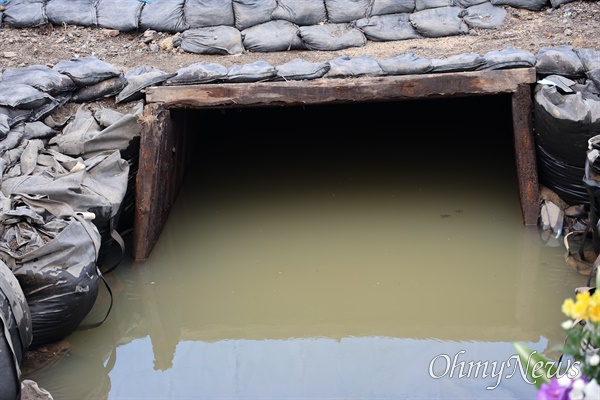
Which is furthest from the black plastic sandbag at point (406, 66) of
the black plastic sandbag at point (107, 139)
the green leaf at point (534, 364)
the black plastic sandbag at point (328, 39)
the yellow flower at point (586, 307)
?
the yellow flower at point (586, 307)

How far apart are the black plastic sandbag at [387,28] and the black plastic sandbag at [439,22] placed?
2.2 inches

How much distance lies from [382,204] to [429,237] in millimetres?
565

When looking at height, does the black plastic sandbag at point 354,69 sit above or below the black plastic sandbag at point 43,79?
below

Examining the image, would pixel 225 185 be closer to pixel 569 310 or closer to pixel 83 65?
pixel 83 65

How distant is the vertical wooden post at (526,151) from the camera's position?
14.1ft

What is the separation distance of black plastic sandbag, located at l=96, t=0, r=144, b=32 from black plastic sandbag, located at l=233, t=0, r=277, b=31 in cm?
78

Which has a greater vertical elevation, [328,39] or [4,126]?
[4,126]

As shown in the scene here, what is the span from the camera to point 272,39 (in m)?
5.48

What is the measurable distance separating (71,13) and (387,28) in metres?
2.45

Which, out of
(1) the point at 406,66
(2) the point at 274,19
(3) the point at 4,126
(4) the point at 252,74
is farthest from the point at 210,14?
(3) the point at 4,126

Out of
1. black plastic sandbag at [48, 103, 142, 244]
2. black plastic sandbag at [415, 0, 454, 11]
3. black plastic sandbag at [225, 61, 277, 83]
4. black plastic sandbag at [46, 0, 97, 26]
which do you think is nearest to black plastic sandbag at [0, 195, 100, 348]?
black plastic sandbag at [48, 103, 142, 244]

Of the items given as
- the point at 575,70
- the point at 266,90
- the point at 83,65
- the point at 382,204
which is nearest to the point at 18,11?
the point at 83,65

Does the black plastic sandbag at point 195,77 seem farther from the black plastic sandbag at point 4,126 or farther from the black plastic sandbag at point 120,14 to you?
the black plastic sandbag at point 120,14

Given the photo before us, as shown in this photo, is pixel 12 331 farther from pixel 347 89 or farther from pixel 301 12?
pixel 301 12
